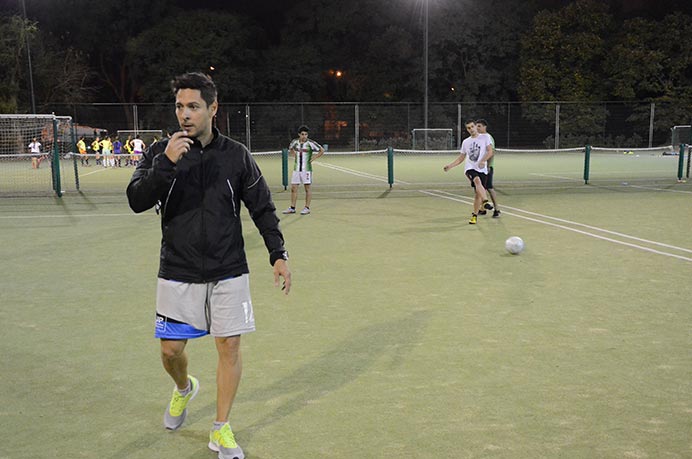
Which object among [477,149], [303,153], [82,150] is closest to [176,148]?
[477,149]

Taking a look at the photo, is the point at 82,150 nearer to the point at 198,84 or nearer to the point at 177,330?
the point at 177,330

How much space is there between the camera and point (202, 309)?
13.4 feet

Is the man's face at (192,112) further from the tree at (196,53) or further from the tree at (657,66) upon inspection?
the tree at (657,66)

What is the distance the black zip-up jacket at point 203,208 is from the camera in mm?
3994

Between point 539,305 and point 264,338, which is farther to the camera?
point 539,305

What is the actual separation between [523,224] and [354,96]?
143 ft

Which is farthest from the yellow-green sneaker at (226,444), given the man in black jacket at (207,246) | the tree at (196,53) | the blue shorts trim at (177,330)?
the tree at (196,53)

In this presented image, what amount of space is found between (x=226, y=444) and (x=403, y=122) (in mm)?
44807

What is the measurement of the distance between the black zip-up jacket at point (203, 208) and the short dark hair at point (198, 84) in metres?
0.27

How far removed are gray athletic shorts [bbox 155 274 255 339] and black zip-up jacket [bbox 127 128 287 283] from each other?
2.1 inches

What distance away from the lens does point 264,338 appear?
6391mm

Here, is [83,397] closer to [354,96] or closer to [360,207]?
[360,207]

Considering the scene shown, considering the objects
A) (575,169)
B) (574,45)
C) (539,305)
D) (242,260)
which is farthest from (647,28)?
(242,260)

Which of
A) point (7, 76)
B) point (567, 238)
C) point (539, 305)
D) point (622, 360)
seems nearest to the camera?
point (622, 360)
